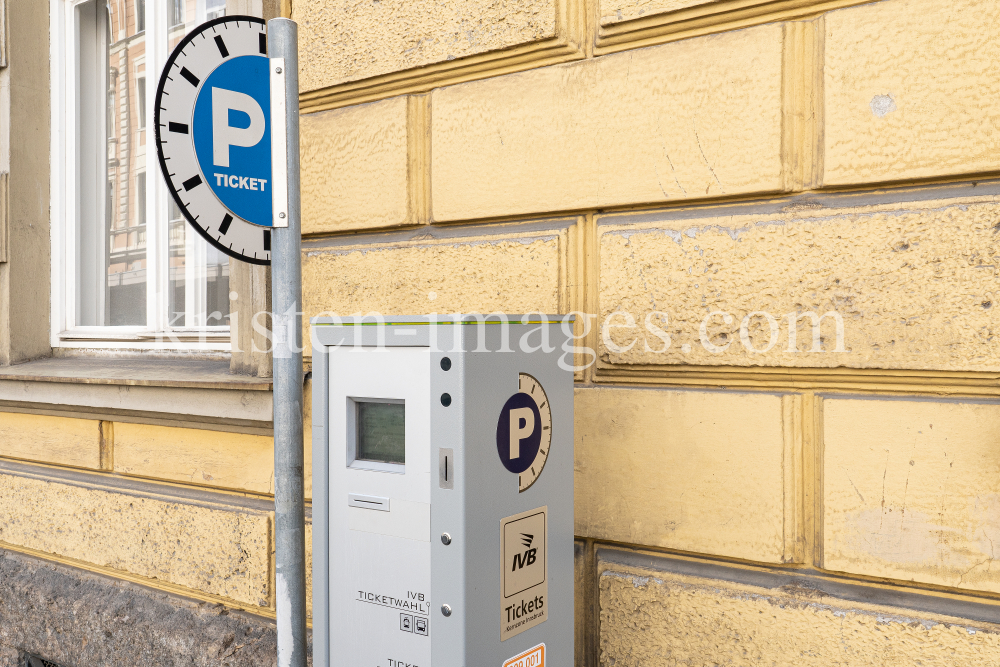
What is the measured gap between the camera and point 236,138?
1.78 metres

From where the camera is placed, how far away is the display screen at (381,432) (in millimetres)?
1620

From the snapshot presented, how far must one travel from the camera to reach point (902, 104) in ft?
5.79

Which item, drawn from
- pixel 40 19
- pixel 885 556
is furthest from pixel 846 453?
pixel 40 19

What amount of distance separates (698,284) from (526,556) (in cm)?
87

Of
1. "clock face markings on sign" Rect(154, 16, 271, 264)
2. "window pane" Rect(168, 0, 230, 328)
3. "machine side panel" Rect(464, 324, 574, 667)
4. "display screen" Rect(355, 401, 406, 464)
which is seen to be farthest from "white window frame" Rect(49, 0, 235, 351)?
"machine side panel" Rect(464, 324, 574, 667)

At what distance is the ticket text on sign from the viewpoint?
5.35 ft

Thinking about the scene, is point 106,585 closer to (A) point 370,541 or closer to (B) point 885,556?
(A) point 370,541

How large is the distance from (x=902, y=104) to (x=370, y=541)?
5.30ft

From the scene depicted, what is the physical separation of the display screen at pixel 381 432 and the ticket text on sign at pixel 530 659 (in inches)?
19.8

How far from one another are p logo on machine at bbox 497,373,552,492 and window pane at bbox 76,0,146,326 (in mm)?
3014

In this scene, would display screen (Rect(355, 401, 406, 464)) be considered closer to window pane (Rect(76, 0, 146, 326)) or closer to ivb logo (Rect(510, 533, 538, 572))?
ivb logo (Rect(510, 533, 538, 572))

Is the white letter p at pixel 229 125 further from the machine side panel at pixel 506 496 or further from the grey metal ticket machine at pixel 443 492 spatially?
the machine side panel at pixel 506 496

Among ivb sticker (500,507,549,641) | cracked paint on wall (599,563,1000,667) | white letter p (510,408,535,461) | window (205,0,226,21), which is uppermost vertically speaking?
window (205,0,226,21)

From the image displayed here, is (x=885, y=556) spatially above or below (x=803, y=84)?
below
